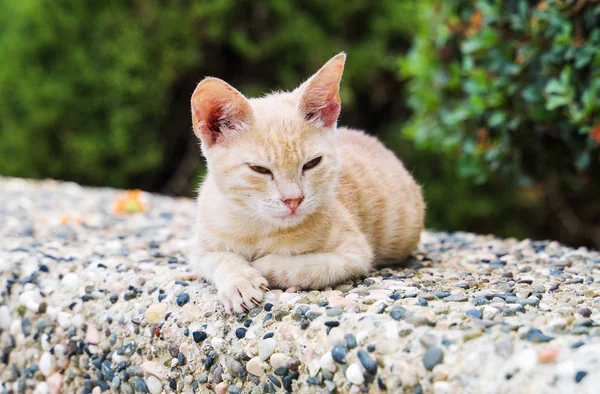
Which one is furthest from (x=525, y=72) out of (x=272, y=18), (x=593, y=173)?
(x=272, y=18)

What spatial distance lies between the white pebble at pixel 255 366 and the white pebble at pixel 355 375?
1.17 ft

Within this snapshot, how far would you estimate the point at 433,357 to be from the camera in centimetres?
199

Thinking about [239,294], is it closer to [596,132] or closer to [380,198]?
[380,198]

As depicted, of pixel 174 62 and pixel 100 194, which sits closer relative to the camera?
pixel 100 194

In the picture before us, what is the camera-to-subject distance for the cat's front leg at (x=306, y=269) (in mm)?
2611

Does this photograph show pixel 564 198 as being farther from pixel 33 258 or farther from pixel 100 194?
pixel 33 258

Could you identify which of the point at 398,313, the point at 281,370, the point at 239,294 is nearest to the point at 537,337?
the point at 398,313

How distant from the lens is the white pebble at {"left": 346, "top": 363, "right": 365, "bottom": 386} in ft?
6.86

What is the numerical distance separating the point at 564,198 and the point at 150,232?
3833mm

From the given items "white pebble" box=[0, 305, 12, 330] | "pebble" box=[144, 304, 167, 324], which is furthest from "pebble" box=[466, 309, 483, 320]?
"white pebble" box=[0, 305, 12, 330]

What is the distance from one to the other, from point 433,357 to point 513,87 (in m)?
2.30

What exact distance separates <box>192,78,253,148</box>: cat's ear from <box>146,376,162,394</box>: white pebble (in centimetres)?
92

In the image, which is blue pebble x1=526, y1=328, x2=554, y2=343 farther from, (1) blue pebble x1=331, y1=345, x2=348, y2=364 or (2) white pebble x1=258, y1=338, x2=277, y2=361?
(2) white pebble x1=258, y1=338, x2=277, y2=361

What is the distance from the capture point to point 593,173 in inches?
176
